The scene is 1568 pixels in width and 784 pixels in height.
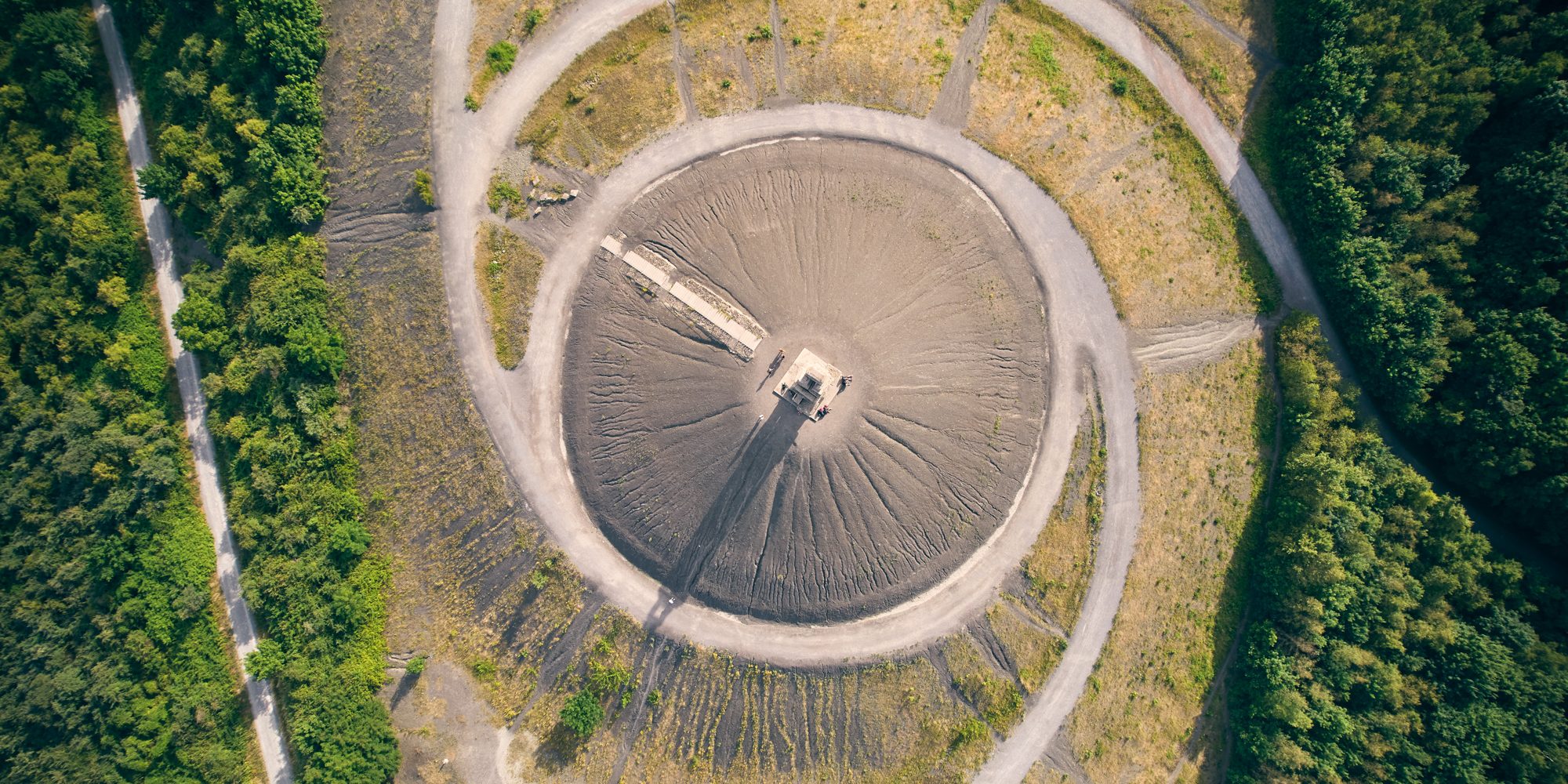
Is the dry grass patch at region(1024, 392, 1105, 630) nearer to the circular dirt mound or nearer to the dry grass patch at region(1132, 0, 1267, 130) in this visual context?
the circular dirt mound

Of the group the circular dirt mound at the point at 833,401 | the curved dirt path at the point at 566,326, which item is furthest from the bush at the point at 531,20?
the circular dirt mound at the point at 833,401

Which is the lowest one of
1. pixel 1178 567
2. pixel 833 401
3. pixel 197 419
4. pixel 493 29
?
pixel 197 419

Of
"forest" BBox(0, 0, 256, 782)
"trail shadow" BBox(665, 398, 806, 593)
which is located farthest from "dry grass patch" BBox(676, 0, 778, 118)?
"forest" BBox(0, 0, 256, 782)

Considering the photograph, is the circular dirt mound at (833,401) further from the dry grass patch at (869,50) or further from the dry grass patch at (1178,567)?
the dry grass patch at (1178,567)

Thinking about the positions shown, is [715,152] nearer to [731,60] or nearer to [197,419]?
[731,60]

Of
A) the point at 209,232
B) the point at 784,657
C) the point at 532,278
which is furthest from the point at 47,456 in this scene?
the point at 784,657

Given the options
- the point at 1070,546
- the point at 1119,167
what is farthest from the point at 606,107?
the point at 1070,546
